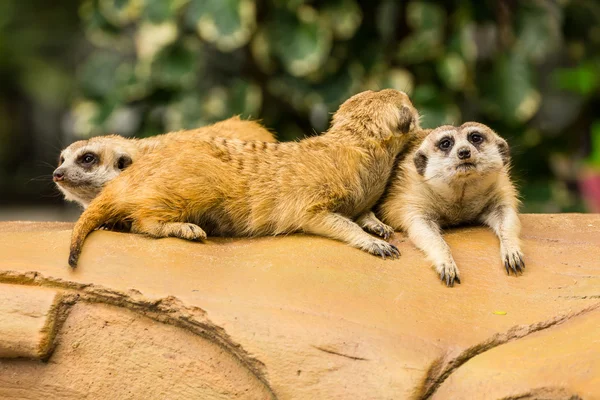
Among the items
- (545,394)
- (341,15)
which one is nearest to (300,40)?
(341,15)

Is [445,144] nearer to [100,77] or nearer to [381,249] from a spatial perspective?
[381,249]

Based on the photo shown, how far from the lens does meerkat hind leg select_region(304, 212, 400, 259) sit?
99.2 inches

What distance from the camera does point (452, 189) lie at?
2.72 meters

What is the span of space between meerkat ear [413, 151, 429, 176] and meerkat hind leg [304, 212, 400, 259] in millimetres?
330

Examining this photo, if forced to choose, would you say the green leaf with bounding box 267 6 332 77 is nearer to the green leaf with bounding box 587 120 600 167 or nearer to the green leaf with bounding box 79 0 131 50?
the green leaf with bounding box 79 0 131 50

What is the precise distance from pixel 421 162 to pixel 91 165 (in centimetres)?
134

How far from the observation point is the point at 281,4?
4.15 meters

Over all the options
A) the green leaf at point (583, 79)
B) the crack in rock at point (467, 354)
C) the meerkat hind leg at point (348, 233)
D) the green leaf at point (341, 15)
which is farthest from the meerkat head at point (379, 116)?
the green leaf at point (583, 79)

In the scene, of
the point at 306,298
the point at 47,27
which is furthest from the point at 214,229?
the point at 47,27

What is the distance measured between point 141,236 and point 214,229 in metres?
0.27

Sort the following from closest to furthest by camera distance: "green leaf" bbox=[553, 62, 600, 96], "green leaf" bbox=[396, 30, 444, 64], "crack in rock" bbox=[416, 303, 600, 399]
A: "crack in rock" bbox=[416, 303, 600, 399] < "green leaf" bbox=[396, 30, 444, 64] < "green leaf" bbox=[553, 62, 600, 96]

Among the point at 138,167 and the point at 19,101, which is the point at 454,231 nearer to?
the point at 138,167

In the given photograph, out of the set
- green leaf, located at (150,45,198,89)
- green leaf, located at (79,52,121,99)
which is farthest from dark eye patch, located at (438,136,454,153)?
green leaf, located at (79,52,121,99)

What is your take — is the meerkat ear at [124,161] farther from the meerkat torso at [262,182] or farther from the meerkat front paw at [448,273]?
the meerkat front paw at [448,273]
